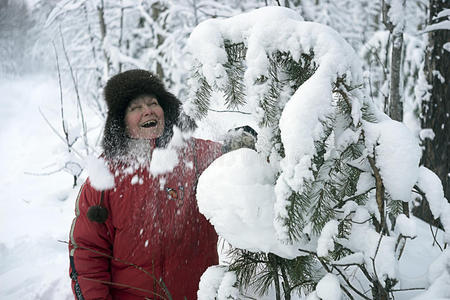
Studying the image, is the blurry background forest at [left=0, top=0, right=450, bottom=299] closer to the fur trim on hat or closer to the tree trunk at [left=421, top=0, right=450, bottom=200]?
the tree trunk at [left=421, top=0, right=450, bottom=200]

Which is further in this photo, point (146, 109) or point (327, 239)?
point (146, 109)

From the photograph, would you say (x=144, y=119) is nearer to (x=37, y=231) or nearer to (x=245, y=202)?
(x=245, y=202)

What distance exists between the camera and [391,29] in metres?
2.60

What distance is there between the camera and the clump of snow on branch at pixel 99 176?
6.01 ft

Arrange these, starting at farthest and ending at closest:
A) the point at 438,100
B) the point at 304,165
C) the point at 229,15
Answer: the point at 229,15 → the point at 438,100 → the point at 304,165

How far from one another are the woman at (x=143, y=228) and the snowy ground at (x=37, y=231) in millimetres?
1101

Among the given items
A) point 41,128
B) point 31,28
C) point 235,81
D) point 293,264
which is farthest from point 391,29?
point 31,28

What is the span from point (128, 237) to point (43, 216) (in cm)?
457

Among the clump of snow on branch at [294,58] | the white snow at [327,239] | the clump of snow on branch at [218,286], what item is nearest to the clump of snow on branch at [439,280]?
Answer: the white snow at [327,239]

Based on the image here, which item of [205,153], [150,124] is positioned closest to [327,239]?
[205,153]

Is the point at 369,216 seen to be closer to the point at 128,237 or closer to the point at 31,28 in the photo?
the point at 128,237

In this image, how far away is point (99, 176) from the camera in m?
1.86

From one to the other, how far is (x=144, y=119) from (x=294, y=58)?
49.0 inches

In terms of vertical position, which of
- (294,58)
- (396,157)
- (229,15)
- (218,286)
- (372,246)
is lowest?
(218,286)
